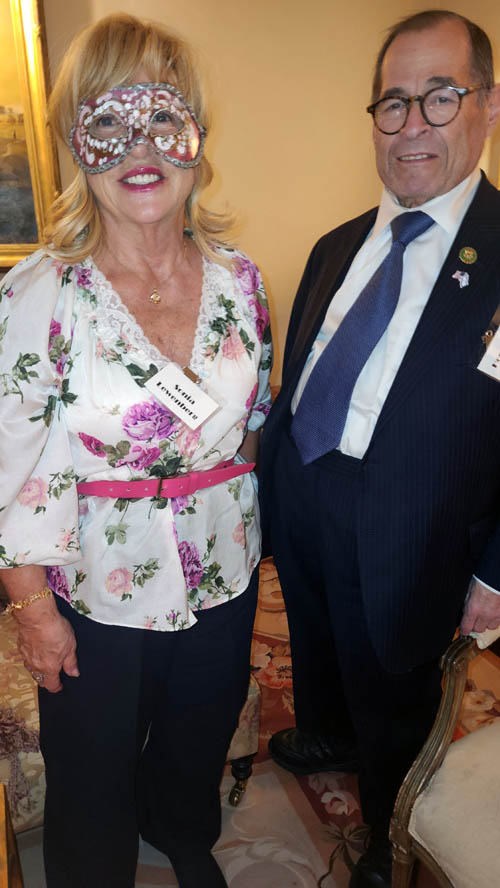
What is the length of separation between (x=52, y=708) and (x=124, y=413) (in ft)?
2.01

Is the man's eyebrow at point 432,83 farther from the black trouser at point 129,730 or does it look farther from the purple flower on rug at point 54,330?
the black trouser at point 129,730

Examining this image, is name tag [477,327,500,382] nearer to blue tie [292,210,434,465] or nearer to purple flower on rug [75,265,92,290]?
blue tie [292,210,434,465]

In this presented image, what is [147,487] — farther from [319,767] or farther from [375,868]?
[319,767]

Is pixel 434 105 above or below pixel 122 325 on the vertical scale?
above

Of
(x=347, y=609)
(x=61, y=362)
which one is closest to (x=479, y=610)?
(x=347, y=609)

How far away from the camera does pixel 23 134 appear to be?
86.0 inches

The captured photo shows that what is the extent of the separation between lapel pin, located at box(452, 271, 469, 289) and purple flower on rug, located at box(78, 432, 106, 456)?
74 cm

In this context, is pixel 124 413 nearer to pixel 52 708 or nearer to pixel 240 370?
pixel 240 370

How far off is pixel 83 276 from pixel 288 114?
6.72ft

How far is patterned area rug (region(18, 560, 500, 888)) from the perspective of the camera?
61.8 inches

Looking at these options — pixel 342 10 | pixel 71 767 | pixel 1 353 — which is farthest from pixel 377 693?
pixel 342 10

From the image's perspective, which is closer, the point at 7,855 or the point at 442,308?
the point at 7,855

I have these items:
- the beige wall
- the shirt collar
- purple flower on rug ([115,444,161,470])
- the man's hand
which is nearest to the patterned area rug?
the man's hand

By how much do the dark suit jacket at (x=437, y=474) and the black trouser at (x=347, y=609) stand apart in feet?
0.21
